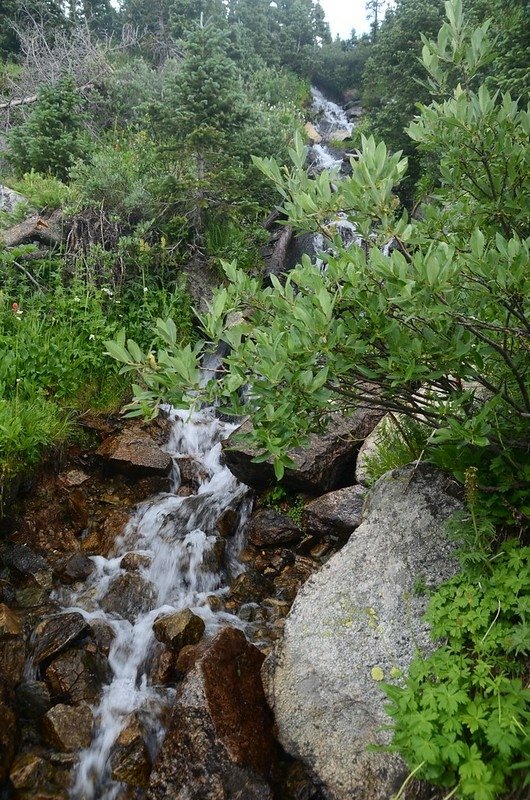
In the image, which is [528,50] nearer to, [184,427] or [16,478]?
[184,427]

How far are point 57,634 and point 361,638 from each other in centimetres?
276

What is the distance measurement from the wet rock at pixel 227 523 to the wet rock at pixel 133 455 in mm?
1190

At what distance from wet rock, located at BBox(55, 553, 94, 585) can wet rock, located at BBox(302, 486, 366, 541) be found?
2.55 metres

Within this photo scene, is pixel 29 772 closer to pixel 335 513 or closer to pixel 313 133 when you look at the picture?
pixel 335 513

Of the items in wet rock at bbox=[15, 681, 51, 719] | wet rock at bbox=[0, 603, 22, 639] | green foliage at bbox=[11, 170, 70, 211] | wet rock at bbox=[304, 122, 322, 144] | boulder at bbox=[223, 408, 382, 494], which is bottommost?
wet rock at bbox=[15, 681, 51, 719]

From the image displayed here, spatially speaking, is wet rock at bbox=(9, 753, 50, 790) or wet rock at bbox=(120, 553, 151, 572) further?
wet rock at bbox=(120, 553, 151, 572)

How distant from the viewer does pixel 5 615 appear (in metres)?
4.52

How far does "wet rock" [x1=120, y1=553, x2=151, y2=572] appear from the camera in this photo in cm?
580

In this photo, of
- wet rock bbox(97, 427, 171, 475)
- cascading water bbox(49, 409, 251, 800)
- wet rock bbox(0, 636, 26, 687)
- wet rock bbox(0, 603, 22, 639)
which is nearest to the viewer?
cascading water bbox(49, 409, 251, 800)

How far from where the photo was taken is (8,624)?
445 centimetres

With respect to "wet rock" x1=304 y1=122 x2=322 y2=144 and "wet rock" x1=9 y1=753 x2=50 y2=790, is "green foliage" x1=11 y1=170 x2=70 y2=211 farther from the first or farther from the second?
"wet rock" x1=304 y1=122 x2=322 y2=144

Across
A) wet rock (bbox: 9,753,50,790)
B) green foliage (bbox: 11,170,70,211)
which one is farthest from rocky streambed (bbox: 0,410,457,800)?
green foliage (bbox: 11,170,70,211)

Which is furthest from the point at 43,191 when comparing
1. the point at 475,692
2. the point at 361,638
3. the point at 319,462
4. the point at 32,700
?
the point at 475,692

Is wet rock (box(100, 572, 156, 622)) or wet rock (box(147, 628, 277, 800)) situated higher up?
wet rock (box(147, 628, 277, 800))
